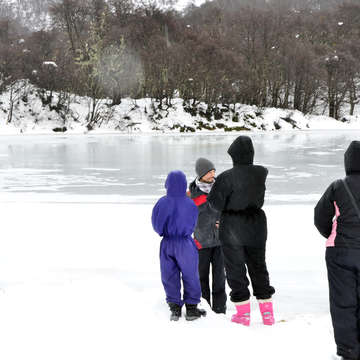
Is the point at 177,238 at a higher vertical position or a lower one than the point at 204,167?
lower

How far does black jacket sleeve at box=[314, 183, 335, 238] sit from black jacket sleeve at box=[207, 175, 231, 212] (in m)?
0.83

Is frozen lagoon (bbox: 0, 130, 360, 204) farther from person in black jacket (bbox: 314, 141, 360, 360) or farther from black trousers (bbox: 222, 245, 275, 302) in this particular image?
person in black jacket (bbox: 314, 141, 360, 360)

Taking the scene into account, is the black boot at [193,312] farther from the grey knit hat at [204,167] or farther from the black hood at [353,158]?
the black hood at [353,158]

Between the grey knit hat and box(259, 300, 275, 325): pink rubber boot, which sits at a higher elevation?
the grey knit hat

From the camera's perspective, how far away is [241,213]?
356cm

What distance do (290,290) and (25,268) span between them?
284 centimetres

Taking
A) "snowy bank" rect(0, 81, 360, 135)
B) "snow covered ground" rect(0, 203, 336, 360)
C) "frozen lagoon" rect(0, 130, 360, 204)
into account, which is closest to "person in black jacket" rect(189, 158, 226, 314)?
"snow covered ground" rect(0, 203, 336, 360)

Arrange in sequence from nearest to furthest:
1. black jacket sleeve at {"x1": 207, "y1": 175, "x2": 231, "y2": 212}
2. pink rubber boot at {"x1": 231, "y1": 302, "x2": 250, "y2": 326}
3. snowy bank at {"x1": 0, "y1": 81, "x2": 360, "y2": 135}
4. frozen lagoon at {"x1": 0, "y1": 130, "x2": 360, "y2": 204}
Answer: black jacket sleeve at {"x1": 207, "y1": 175, "x2": 231, "y2": 212}, pink rubber boot at {"x1": 231, "y1": 302, "x2": 250, "y2": 326}, frozen lagoon at {"x1": 0, "y1": 130, "x2": 360, "y2": 204}, snowy bank at {"x1": 0, "y1": 81, "x2": 360, "y2": 135}

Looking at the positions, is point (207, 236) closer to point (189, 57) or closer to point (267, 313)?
point (267, 313)

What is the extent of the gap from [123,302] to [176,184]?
1009mm

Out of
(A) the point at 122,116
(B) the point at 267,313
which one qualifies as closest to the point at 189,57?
(A) the point at 122,116

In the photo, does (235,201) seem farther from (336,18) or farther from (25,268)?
(336,18)

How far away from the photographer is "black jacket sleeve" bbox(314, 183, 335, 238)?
9.07 ft

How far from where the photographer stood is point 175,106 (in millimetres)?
40500
